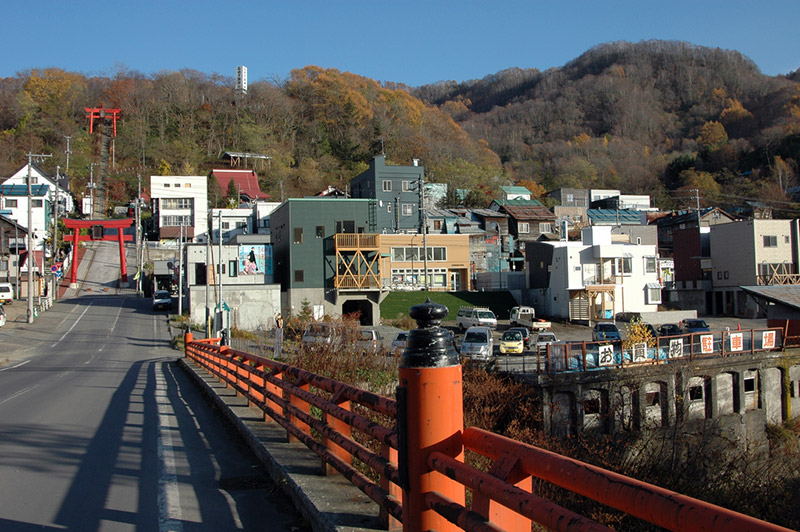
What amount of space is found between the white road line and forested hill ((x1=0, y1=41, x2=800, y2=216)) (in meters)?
72.8

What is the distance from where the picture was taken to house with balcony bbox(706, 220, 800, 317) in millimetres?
51625

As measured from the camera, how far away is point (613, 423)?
26.3m

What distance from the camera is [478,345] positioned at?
28.8 metres

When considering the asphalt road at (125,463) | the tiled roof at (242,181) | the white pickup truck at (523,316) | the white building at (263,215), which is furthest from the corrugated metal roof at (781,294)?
the tiled roof at (242,181)

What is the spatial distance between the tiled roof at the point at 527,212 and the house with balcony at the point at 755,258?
19.0 m

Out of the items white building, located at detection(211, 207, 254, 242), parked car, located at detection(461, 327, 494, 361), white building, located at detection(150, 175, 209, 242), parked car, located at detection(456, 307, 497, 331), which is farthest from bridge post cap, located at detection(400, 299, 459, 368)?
white building, located at detection(150, 175, 209, 242)

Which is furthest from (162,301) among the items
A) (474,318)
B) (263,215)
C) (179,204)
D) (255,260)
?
(179,204)

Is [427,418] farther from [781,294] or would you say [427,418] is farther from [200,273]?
[200,273]

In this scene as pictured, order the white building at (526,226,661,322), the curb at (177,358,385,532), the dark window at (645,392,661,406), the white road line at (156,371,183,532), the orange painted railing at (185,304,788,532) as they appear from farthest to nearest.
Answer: the white building at (526,226,661,322) → the dark window at (645,392,661,406) → the white road line at (156,371,183,532) → the curb at (177,358,385,532) → the orange painted railing at (185,304,788,532)

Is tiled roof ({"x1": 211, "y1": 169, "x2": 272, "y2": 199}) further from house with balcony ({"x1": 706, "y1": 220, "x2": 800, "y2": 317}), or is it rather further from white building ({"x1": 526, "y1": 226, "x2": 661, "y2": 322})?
house with balcony ({"x1": 706, "y1": 220, "x2": 800, "y2": 317})

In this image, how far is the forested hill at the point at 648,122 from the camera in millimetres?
100562

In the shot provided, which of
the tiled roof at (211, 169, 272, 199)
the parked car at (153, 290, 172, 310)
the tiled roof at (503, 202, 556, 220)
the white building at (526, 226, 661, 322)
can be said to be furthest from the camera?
the tiled roof at (211, 169, 272, 199)

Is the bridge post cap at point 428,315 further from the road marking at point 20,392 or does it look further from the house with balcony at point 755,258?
the house with balcony at point 755,258

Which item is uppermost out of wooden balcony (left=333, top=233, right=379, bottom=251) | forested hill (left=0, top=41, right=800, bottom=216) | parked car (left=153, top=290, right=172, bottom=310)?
forested hill (left=0, top=41, right=800, bottom=216)
